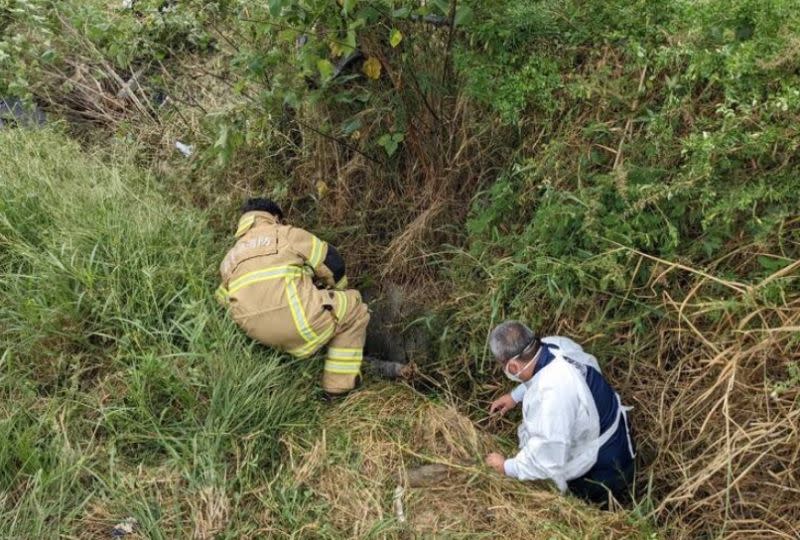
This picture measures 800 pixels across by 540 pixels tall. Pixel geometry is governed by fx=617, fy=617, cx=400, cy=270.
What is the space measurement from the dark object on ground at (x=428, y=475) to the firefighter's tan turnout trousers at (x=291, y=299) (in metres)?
0.75

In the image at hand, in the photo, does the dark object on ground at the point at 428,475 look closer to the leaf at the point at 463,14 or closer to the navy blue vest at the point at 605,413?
the navy blue vest at the point at 605,413

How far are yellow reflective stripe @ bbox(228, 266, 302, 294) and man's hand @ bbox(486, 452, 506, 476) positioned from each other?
4.77ft

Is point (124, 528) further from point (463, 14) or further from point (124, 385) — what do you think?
point (463, 14)

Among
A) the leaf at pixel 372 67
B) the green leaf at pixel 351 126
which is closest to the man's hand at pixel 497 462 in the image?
the green leaf at pixel 351 126

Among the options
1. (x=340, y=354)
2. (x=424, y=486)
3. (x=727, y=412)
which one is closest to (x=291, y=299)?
(x=340, y=354)

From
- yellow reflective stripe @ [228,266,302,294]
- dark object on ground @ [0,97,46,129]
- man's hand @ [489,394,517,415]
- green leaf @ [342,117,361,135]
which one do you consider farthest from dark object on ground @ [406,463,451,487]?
dark object on ground @ [0,97,46,129]

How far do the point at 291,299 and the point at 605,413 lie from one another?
5.70 feet

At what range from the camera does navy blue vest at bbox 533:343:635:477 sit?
298 cm

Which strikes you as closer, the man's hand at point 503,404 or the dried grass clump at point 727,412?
the dried grass clump at point 727,412

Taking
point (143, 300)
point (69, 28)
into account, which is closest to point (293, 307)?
point (143, 300)

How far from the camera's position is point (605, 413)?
3000mm

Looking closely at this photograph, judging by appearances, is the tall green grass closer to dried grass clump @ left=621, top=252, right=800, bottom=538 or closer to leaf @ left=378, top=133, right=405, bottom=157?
leaf @ left=378, top=133, right=405, bottom=157

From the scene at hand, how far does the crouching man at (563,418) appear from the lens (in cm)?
289

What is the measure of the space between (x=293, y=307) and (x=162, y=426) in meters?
0.89
